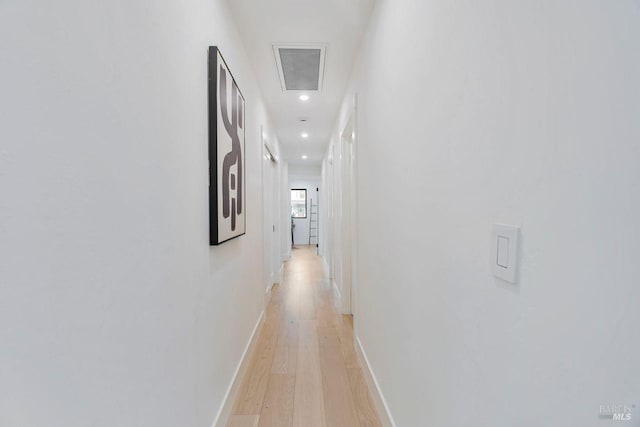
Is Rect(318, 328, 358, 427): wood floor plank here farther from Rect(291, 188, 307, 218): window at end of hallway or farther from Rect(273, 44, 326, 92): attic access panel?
Rect(291, 188, 307, 218): window at end of hallway

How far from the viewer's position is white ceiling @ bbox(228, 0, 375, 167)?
5.95 feet

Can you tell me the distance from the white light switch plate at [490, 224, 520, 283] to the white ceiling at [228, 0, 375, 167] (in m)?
1.75

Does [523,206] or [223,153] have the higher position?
[223,153]

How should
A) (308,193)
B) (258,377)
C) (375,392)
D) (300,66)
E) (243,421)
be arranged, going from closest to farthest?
1. (243,421)
2. (375,392)
3. (258,377)
4. (300,66)
5. (308,193)

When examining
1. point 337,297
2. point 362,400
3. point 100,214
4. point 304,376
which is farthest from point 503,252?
point 337,297

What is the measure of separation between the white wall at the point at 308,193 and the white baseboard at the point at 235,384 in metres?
6.59

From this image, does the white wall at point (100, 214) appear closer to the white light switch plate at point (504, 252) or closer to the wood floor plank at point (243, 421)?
the wood floor plank at point (243, 421)

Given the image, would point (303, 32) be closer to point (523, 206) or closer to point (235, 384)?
point (523, 206)

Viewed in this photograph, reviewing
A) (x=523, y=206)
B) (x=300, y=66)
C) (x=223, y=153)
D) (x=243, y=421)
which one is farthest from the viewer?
(x=300, y=66)

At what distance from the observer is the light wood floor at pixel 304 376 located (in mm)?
1722

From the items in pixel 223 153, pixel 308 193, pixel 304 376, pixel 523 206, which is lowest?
pixel 304 376

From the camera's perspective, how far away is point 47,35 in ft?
1.69

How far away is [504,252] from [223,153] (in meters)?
1.35

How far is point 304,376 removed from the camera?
2.14 meters
